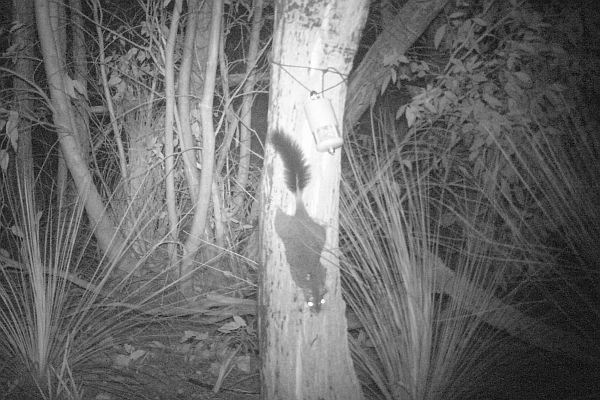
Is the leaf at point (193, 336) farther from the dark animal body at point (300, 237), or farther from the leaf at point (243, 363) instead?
the dark animal body at point (300, 237)

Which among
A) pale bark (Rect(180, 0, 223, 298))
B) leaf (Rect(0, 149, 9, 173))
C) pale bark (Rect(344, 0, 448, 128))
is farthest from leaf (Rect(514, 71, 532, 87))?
leaf (Rect(0, 149, 9, 173))

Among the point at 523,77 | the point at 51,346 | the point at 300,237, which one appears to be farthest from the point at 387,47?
the point at 51,346

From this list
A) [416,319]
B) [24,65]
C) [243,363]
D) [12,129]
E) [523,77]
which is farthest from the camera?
[24,65]

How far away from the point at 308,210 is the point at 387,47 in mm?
1668

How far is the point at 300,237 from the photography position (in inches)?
75.2

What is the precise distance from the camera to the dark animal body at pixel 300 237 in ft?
6.16

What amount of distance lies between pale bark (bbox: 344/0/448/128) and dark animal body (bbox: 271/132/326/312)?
1.21m

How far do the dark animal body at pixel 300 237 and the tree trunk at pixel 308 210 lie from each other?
0.04 ft

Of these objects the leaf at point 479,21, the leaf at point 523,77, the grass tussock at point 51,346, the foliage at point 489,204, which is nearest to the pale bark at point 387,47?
the foliage at point 489,204

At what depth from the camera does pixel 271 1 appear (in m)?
3.16

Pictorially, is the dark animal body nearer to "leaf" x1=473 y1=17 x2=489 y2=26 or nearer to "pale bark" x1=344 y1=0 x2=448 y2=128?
"pale bark" x1=344 y1=0 x2=448 y2=128

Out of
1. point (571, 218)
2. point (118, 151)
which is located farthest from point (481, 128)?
point (118, 151)

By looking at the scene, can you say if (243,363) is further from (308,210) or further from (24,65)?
(24,65)

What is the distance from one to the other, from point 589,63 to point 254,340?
2623 millimetres
